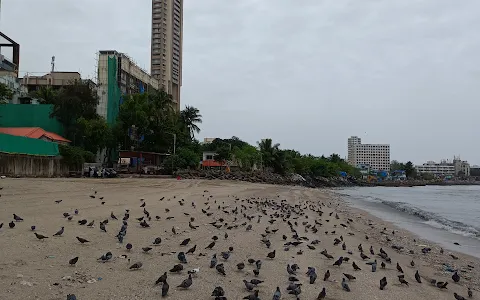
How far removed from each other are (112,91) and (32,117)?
12.9 meters

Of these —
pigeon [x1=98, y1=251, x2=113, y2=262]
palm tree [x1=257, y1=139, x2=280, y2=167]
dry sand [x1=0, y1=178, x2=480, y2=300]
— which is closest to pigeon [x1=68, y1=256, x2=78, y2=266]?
dry sand [x1=0, y1=178, x2=480, y2=300]

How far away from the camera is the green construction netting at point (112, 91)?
6312 cm

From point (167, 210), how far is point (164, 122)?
47295mm

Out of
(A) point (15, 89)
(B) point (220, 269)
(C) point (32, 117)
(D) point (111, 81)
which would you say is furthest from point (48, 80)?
(B) point (220, 269)

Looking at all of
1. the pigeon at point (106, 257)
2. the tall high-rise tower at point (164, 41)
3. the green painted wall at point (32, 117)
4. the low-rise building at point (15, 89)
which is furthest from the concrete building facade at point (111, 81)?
the pigeon at point (106, 257)

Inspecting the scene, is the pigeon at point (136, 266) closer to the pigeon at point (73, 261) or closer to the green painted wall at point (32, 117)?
the pigeon at point (73, 261)

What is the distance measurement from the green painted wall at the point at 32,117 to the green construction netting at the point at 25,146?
18374 millimetres

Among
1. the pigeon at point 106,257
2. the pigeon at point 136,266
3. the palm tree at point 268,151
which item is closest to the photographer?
the pigeon at point 136,266

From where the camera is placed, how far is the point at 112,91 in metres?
63.6

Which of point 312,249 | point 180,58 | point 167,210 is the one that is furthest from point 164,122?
point 180,58

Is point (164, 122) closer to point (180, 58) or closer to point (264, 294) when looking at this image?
point (264, 294)

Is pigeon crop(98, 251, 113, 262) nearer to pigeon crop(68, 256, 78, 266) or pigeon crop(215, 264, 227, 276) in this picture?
pigeon crop(68, 256, 78, 266)

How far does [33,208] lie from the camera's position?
10984 millimetres

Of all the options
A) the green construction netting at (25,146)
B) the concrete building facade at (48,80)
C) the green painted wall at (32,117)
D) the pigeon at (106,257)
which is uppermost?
the concrete building facade at (48,80)
